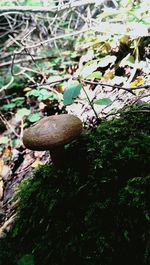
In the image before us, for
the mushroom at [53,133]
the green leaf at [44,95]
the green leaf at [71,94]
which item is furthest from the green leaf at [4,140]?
the mushroom at [53,133]

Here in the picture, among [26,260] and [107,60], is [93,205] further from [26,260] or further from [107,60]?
[107,60]

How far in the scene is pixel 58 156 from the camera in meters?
1.82

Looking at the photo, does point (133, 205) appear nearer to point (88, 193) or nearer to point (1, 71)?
point (88, 193)

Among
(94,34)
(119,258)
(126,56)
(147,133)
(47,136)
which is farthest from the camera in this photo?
(94,34)

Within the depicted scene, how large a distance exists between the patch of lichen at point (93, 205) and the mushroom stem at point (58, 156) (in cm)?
5

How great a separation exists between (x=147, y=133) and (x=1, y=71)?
423 centimetres

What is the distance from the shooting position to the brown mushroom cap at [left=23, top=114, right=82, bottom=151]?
1625mm

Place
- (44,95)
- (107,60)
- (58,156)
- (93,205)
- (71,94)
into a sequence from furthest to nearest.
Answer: (44,95) → (107,60) → (71,94) → (58,156) → (93,205)

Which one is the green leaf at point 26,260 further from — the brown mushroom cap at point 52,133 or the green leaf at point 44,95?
the green leaf at point 44,95

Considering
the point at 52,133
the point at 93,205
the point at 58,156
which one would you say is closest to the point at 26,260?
the point at 93,205

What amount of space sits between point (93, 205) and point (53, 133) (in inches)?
18.2

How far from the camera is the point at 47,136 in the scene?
64.2 inches

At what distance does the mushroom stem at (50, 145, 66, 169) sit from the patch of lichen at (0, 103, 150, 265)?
47 mm

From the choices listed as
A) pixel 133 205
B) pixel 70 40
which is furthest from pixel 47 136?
A: pixel 70 40
